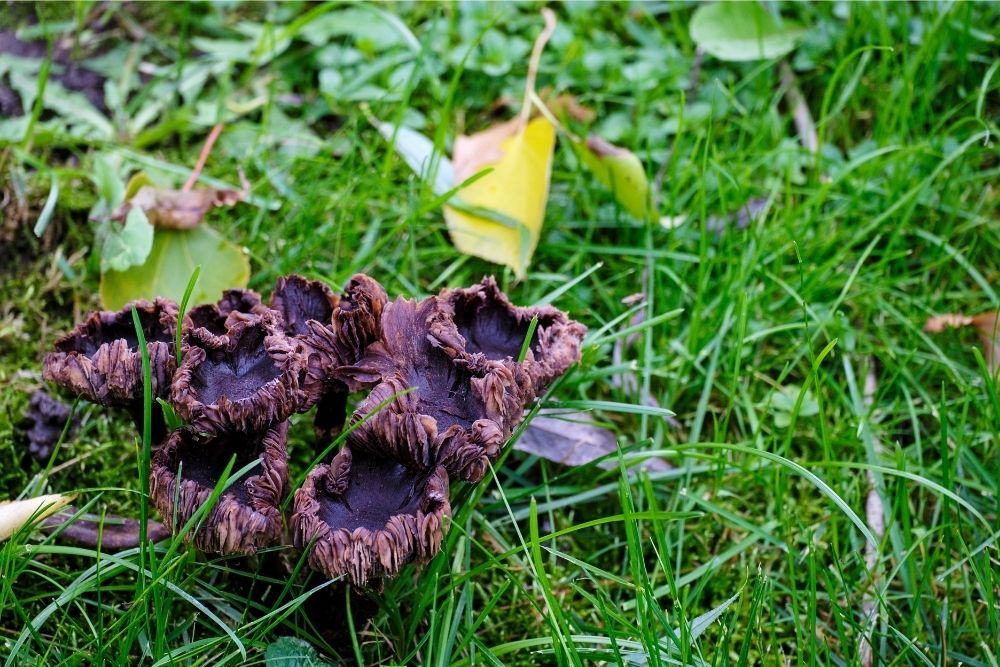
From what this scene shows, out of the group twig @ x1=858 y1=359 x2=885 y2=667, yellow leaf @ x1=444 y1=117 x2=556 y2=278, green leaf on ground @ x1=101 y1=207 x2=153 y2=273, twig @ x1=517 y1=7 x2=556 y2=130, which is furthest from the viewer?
twig @ x1=517 y1=7 x2=556 y2=130

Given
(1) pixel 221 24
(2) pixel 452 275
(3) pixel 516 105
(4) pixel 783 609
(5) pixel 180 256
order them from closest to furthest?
(4) pixel 783 609 < (5) pixel 180 256 < (2) pixel 452 275 < (3) pixel 516 105 < (1) pixel 221 24

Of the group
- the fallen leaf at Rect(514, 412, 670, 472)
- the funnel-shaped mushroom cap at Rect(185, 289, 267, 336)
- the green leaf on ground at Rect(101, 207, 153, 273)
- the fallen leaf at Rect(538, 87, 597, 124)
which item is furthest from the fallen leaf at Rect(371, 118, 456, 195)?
the funnel-shaped mushroom cap at Rect(185, 289, 267, 336)

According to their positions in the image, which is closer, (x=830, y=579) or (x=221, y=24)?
(x=830, y=579)

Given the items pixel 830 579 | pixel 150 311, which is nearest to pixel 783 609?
pixel 830 579

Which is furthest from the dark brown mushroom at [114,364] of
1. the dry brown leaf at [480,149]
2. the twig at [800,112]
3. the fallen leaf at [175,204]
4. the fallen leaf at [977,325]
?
the twig at [800,112]

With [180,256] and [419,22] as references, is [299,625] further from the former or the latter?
[419,22]

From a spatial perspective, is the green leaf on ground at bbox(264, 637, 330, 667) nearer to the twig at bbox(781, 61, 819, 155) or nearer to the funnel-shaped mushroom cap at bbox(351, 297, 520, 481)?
the funnel-shaped mushroom cap at bbox(351, 297, 520, 481)

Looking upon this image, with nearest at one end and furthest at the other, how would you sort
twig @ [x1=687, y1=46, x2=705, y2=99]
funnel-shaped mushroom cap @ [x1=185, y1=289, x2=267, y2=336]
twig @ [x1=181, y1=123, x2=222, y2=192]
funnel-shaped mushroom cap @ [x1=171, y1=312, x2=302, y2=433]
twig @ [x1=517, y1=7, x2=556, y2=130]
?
funnel-shaped mushroom cap @ [x1=171, y1=312, x2=302, y2=433], funnel-shaped mushroom cap @ [x1=185, y1=289, x2=267, y2=336], twig @ [x1=181, y1=123, x2=222, y2=192], twig @ [x1=517, y1=7, x2=556, y2=130], twig @ [x1=687, y1=46, x2=705, y2=99]

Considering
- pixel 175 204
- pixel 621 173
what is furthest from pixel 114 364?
pixel 621 173
